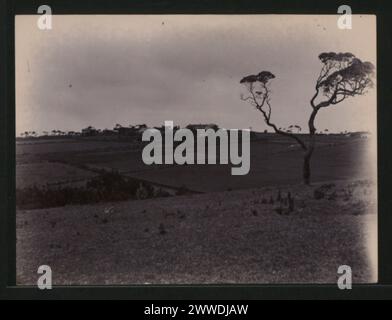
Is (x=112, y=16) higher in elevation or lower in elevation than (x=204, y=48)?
higher

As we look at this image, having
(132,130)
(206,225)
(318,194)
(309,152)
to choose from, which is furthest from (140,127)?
(318,194)

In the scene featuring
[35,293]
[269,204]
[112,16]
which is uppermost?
[112,16]

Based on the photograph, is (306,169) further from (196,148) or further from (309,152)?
(196,148)

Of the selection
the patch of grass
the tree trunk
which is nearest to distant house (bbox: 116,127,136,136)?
the patch of grass

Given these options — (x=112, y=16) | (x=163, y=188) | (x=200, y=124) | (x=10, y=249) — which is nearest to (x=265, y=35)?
(x=200, y=124)

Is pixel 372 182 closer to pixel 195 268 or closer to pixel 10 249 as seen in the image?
pixel 195 268

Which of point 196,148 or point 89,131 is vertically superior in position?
point 89,131
